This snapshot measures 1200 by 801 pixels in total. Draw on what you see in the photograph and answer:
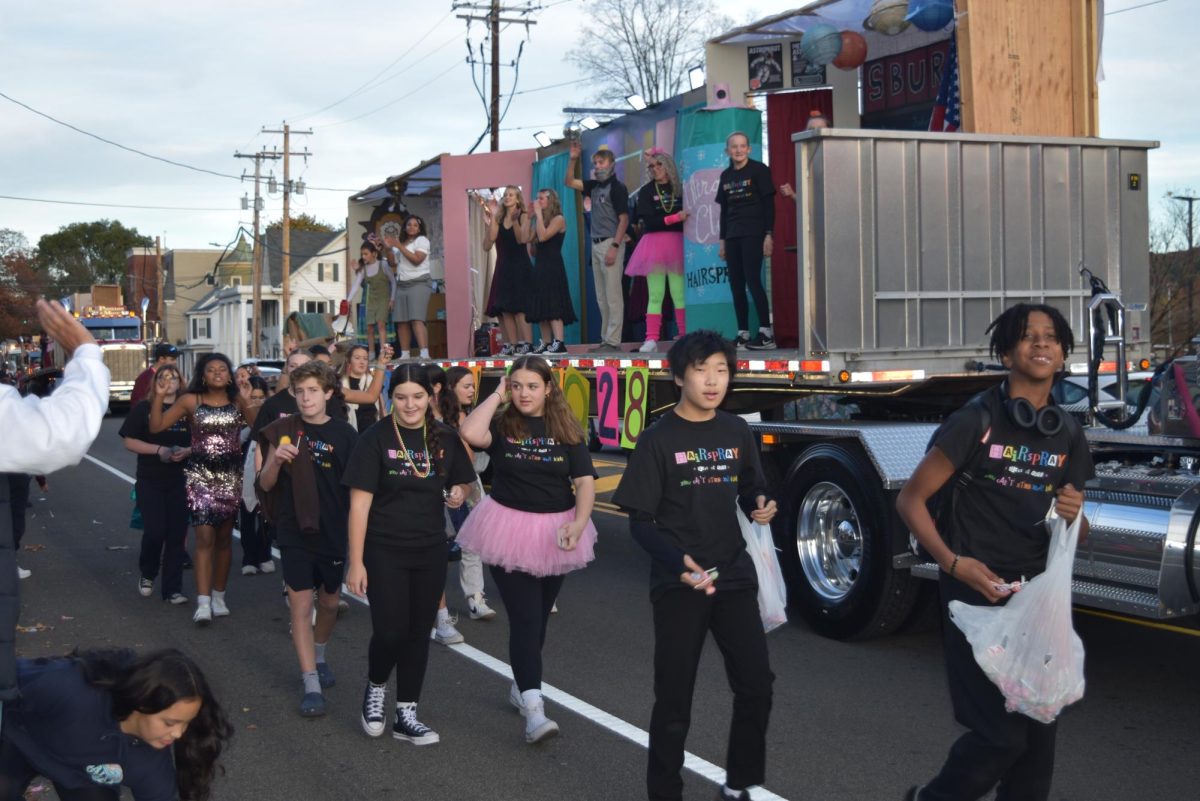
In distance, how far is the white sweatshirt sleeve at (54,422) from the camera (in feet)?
9.31

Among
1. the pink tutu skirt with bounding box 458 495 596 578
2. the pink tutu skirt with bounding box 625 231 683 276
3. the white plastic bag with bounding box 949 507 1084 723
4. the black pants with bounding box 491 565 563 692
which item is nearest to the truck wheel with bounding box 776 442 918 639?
the pink tutu skirt with bounding box 458 495 596 578

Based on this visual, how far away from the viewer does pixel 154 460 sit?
913cm

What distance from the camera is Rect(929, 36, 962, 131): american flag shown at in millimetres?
9812

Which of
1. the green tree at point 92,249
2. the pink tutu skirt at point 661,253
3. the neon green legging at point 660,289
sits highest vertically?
the green tree at point 92,249

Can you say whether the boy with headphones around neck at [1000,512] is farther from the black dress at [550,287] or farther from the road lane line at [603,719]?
the black dress at [550,287]

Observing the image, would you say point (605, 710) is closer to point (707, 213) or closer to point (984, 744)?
point (984, 744)

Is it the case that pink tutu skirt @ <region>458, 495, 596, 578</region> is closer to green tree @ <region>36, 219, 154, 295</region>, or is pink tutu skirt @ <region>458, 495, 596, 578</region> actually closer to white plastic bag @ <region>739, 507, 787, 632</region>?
white plastic bag @ <region>739, 507, 787, 632</region>

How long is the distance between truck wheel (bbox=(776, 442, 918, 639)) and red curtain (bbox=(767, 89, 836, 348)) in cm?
305

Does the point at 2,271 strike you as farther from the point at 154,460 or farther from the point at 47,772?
the point at 47,772

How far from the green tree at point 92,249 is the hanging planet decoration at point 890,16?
97.6 metres

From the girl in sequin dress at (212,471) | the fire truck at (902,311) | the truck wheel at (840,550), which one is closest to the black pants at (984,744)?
the fire truck at (902,311)

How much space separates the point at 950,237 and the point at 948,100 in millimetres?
2134

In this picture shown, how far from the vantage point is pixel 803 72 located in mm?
11609

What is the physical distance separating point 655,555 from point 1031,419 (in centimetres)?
132
